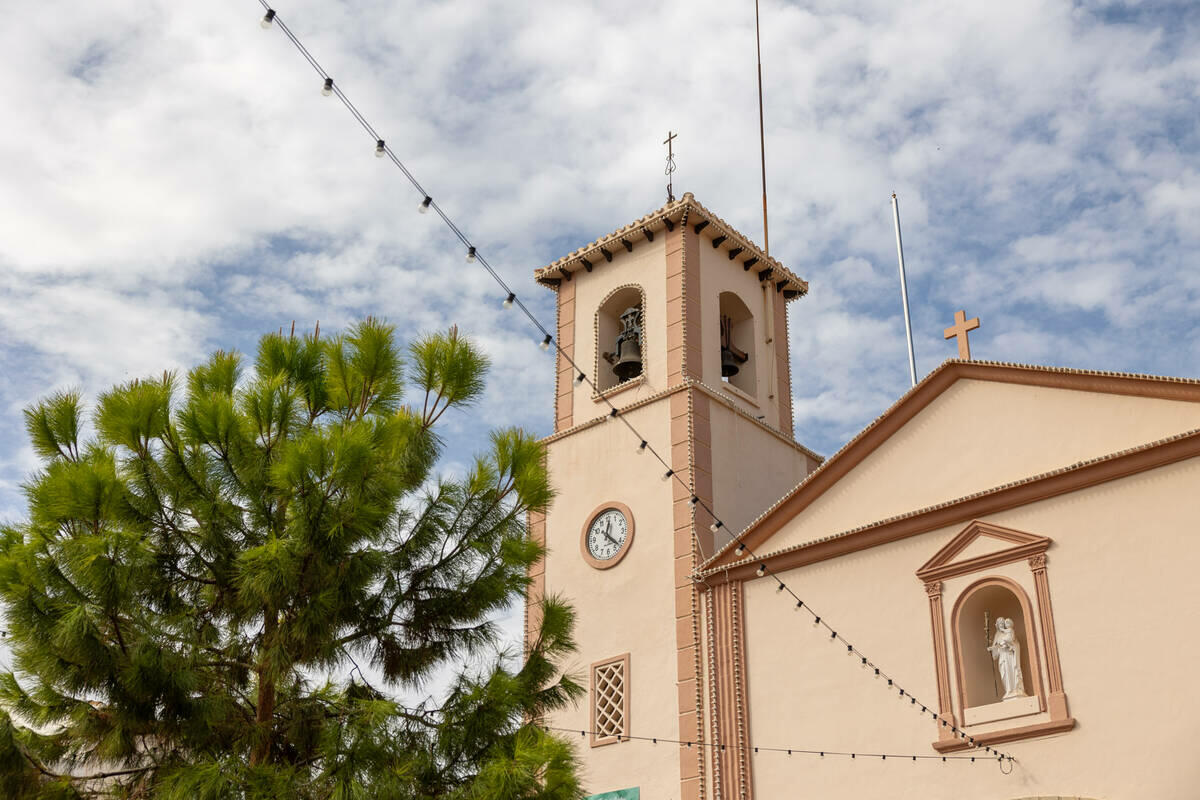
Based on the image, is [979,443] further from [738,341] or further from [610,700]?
[738,341]

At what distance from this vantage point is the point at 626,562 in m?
17.5

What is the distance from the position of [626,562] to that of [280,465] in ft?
27.6

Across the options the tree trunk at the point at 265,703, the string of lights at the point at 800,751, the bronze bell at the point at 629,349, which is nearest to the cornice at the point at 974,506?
the string of lights at the point at 800,751

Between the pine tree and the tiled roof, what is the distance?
28.5 ft

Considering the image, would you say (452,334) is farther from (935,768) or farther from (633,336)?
(633,336)

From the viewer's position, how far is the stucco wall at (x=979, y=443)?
45.6ft

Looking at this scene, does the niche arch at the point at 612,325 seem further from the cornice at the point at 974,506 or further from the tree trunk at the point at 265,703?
the tree trunk at the point at 265,703

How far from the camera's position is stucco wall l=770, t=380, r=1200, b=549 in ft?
45.6

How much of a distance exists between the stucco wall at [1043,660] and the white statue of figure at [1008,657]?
1.21 ft

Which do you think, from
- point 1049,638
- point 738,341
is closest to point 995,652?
point 1049,638

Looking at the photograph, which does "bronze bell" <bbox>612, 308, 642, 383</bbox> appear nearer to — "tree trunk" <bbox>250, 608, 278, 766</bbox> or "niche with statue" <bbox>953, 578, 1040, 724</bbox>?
"niche with statue" <bbox>953, 578, 1040, 724</bbox>

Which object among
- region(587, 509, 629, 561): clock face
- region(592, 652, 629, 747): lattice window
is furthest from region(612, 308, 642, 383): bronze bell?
region(592, 652, 629, 747): lattice window

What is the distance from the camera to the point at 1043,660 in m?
13.4

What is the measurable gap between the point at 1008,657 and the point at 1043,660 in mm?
461
